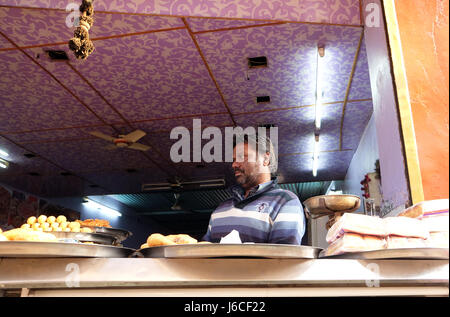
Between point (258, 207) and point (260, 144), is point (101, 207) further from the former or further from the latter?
point (258, 207)

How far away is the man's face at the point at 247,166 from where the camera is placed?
7.86 ft

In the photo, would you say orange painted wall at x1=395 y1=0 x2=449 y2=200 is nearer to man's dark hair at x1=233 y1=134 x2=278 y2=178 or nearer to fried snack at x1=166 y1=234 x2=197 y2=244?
fried snack at x1=166 y1=234 x2=197 y2=244

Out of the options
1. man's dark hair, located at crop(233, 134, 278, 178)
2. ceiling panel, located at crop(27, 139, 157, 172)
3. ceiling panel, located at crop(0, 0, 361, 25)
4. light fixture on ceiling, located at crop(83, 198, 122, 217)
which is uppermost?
light fixture on ceiling, located at crop(83, 198, 122, 217)

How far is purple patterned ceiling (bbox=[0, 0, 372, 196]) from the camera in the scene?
335 cm

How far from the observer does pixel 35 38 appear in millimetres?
3754

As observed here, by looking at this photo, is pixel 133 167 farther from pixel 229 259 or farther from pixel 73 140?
pixel 229 259

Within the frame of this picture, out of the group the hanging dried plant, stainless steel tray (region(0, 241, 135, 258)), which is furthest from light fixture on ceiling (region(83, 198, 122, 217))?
stainless steel tray (region(0, 241, 135, 258))

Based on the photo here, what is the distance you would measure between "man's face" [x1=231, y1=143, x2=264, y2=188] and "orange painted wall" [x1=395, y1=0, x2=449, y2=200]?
3.89ft

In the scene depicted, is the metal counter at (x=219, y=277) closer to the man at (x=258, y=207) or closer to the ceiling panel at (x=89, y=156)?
the man at (x=258, y=207)

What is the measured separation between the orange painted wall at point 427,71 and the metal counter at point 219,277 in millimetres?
315

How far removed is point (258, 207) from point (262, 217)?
7 centimetres

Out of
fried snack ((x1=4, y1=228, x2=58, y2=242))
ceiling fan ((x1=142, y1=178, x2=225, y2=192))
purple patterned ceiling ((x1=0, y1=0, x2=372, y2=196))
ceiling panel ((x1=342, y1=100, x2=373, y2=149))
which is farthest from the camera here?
ceiling fan ((x1=142, y1=178, x2=225, y2=192))

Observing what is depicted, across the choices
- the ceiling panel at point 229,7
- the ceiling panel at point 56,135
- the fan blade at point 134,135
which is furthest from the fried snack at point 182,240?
the ceiling panel at point 56,135

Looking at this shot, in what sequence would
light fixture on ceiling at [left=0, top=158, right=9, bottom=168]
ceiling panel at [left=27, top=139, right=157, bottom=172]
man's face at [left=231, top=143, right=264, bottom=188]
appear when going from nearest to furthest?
1. man's face at [left=231, top=143, right=264, bottom=188]
2. ceiling panel at [left=27, top=139, right=157, bottom=172]
3. light fixture on ceiling at [left=0, top=158, right=9, bottom=168]
